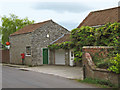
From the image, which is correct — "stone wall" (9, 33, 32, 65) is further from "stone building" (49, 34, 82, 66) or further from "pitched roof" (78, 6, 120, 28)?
"pitched roof" (78, 6, 120, 28)

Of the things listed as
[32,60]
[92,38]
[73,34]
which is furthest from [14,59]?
[92,38]

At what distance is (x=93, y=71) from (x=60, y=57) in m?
11.3

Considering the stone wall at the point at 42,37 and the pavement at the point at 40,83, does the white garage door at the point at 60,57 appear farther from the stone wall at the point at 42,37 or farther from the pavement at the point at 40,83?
the pavement at the point at 40,83

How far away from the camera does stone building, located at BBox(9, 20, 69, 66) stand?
A: 66.7ft

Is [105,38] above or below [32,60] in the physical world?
above

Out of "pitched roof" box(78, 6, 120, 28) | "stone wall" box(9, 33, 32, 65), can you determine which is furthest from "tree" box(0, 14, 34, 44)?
"pitched roof" box(78, 6, 120, 28)

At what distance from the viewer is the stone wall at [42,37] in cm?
2039

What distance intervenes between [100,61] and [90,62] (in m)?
0.73

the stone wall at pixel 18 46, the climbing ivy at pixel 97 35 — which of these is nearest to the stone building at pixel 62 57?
the climbing ivy at pixel 97 35

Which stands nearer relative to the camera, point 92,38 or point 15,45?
point 92,38

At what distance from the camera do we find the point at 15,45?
928 inches

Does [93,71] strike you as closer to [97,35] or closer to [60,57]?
[97,35]

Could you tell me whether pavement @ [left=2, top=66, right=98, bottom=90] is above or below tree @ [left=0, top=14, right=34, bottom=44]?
below

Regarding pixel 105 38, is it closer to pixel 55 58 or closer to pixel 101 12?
pixel 101 12
